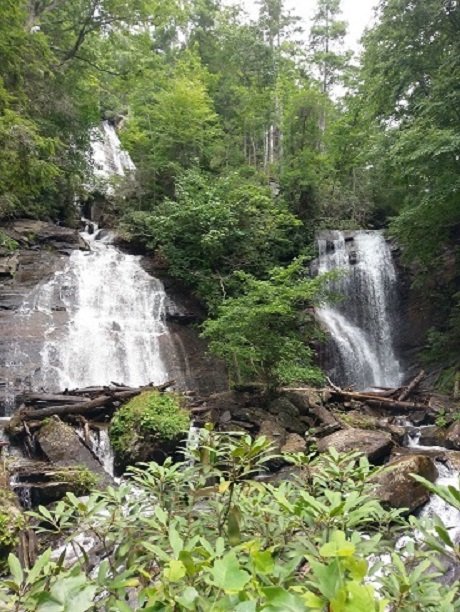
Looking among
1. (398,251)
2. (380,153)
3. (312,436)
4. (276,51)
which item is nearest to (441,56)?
(380,153)

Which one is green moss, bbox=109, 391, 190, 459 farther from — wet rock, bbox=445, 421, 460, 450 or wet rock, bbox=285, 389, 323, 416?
wet rock, bbox=445, 421, 460, 450

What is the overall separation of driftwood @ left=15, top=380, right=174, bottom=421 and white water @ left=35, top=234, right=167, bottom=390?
4.72 ft

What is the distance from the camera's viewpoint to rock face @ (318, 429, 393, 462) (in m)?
7.54

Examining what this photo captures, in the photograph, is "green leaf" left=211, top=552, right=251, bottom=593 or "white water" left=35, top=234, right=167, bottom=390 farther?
"white water" left=35, top=234, right=167, bottom=390

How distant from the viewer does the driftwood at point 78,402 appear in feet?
28.7

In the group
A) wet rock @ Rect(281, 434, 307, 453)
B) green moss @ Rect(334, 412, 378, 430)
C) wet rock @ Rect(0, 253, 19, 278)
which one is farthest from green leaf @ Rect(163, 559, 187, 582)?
wet rock @ Rect(0, 253, 19, 278)

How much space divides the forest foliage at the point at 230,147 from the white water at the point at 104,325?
158cm

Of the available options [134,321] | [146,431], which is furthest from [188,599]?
[134,321]

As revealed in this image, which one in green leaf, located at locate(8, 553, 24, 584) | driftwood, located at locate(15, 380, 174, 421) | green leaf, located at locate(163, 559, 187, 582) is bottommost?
driftwood, located at locate(15, 380, 174, 421)

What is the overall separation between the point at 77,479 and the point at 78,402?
2817mm

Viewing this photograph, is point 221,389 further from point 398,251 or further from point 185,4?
point 185,4

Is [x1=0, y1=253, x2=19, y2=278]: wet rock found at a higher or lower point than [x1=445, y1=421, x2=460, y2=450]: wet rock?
higher

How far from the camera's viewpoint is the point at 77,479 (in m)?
6.79

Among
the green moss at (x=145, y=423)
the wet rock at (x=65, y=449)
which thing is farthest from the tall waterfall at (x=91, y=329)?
the green moss at (x=145, y=423)
